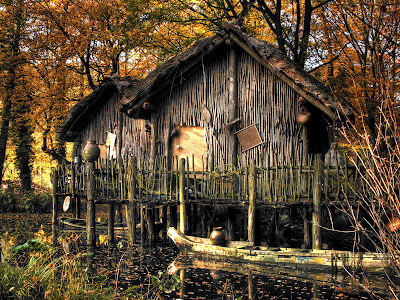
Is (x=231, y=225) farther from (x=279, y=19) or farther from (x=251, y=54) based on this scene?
(x=279, y=19)

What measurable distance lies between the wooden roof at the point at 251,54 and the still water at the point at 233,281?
13.2ft

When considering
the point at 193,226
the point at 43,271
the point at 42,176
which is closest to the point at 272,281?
the point at 43,271

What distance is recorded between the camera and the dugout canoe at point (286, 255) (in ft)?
27.9

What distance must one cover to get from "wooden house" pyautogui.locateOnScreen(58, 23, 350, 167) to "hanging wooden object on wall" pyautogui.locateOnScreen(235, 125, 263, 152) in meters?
0.03

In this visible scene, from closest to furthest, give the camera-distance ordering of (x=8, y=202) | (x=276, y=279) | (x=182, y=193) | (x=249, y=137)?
1. (x=276, y=279)
2. (x=182, y=193)
3. (x=249, y=137)
4. (x=8, y=202)

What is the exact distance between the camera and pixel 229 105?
12695mm

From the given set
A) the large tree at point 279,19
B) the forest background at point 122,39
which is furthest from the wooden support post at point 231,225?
the large tree at point 279,19

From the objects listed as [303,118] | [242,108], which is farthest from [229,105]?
[303,118]

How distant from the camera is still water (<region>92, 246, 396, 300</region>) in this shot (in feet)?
24.4

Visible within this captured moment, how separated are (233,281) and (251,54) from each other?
6.76 m

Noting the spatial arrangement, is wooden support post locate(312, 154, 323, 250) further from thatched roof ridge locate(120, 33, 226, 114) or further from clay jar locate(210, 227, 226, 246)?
thatched roof ridge locate(120, 33, 226, 114)

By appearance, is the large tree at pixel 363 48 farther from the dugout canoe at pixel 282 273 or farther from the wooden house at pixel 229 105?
the dugout canoe at pixel 282 273

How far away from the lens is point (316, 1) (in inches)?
717

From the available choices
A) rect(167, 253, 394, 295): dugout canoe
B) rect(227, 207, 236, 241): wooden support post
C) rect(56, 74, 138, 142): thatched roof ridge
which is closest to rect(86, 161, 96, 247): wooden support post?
rect(167, 253, 394, 295): dugout canoe
